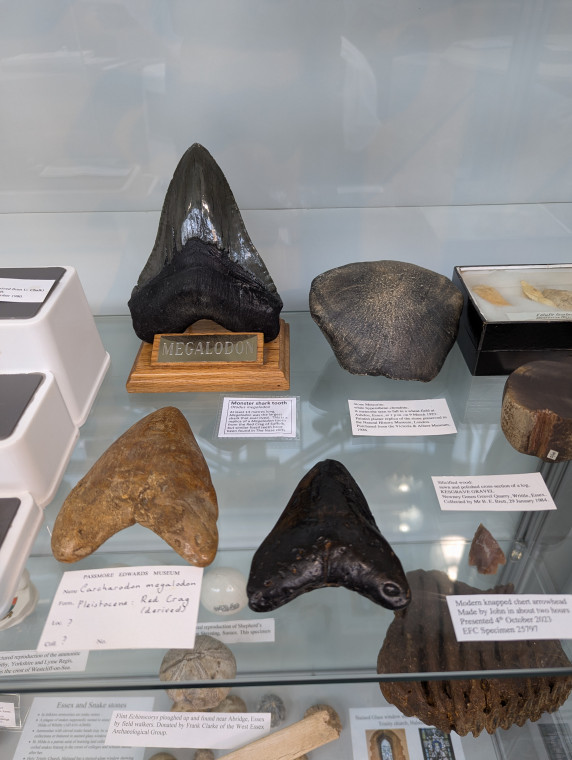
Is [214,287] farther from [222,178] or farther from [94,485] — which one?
[94,485]

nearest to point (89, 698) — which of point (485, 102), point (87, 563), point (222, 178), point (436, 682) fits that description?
point (87, 563)

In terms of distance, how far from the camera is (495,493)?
777mm

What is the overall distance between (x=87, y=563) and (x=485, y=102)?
3.05 ft

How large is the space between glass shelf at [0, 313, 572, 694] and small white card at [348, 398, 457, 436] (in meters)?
0.01

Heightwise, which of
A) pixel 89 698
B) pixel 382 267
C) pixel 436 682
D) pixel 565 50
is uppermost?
pixel 565 50

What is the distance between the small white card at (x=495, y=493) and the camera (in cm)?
77

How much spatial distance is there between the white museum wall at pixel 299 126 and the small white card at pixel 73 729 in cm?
74

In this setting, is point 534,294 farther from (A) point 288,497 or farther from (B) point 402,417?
(A) point 288,497

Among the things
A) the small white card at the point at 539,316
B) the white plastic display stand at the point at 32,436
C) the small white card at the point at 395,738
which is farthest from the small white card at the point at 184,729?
the small white card at the point at 539,316

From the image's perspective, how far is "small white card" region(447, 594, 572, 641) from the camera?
0.62 metres

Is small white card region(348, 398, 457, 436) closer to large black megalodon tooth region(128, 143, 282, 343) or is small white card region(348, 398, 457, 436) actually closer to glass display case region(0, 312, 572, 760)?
glass display case region(0, 312, 572, 760)

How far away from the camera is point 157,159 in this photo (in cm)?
102

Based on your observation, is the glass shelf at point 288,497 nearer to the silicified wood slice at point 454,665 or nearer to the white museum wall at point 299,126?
the silicified wood slice at point 454,665

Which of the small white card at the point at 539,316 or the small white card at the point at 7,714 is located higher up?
the small white card at the point at 539,316
